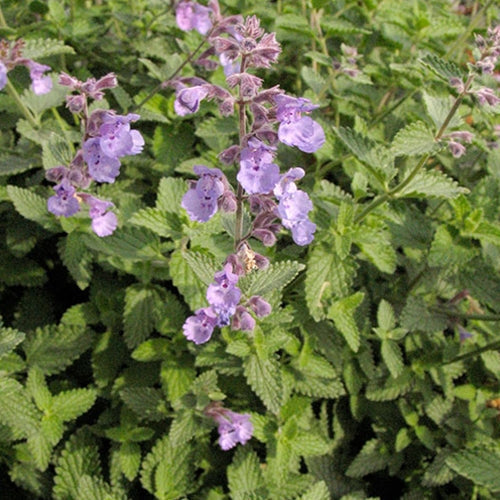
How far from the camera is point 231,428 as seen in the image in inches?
110

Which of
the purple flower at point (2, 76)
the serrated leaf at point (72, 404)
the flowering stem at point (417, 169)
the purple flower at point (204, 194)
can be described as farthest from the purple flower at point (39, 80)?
the flowering stem at point (417, 169)

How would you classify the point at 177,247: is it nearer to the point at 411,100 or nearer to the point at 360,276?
the point at 360,276

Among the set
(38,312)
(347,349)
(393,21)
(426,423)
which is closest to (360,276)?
(347,349)

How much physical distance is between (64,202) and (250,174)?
3.61 feet

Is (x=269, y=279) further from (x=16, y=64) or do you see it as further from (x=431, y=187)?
(x=16, y=64)

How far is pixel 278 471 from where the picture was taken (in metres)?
2.86

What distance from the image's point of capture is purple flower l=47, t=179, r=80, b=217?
2543 mm

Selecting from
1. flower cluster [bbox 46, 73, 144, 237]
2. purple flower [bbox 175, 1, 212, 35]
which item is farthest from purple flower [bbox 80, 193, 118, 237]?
purple flower [bbox 175, 1, 212, 35]

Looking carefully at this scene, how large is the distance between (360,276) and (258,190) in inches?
75.4

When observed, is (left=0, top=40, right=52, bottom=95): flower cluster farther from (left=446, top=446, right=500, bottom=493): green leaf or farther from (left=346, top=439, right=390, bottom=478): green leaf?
(left=446, top=446, right=500, bottom=493): green leaf

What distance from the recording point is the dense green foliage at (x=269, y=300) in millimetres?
2744

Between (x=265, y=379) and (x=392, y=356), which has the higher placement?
(x=265, y=379)

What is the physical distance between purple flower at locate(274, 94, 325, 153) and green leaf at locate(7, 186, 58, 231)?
5.00 feet

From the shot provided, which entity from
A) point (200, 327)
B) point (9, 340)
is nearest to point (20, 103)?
point (9, 340)
